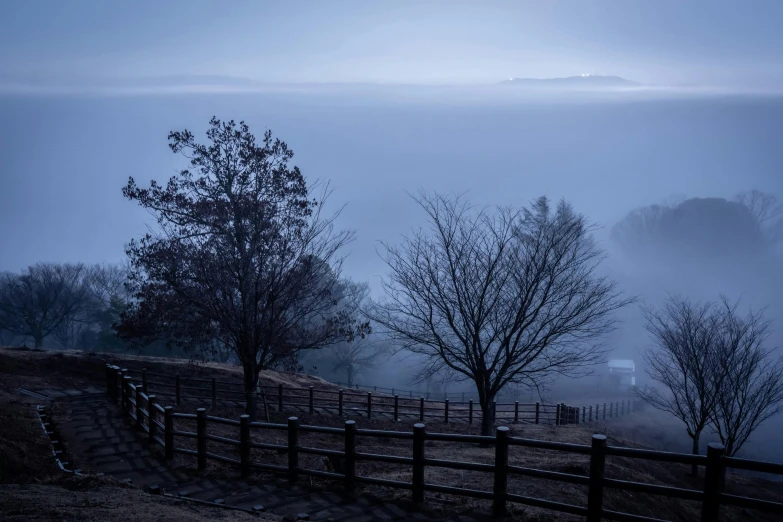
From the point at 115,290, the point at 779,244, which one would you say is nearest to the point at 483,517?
the point at 115,290

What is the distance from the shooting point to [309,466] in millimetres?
11695

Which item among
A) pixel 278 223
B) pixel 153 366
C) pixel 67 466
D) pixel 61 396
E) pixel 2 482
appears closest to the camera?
pixel 2 482

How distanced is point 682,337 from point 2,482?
18772mm

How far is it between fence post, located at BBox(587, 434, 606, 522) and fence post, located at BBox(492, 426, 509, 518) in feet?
3.34

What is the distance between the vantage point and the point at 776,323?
73.0 metres

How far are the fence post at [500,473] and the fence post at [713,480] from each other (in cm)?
218

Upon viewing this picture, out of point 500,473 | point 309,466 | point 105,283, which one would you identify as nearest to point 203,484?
point 309,466

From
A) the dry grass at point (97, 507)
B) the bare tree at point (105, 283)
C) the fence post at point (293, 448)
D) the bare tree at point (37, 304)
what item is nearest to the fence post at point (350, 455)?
the fence post at point (293, 448)

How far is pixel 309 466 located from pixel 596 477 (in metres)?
6.49

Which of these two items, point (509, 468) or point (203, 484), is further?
point (203, 484)

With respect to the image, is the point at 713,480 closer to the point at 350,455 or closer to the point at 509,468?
the point at 509,468

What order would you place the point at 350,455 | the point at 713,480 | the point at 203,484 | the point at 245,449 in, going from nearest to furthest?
the point at 713,480, the point at 350,455, the point at 203,484, the point at 245,449

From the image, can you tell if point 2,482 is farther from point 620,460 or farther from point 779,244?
point 779,244

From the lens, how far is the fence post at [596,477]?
263 inches
